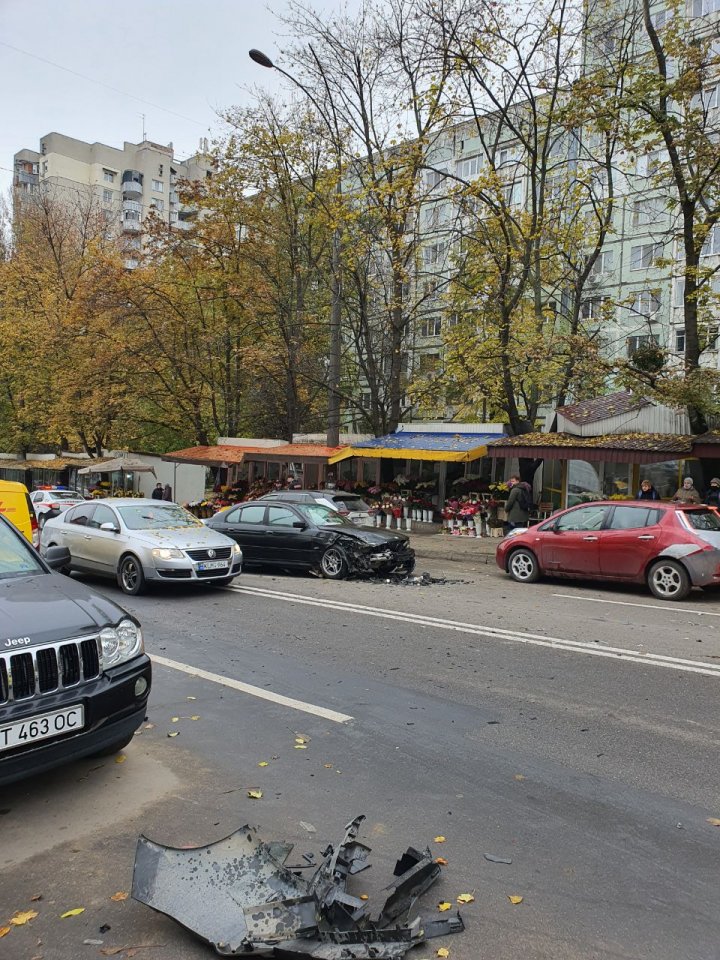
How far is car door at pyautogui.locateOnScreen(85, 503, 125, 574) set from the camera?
11.3 metres

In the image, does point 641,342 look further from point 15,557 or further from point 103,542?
point 15,557

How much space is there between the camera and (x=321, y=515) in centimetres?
1371

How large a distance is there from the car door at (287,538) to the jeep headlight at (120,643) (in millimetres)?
8723

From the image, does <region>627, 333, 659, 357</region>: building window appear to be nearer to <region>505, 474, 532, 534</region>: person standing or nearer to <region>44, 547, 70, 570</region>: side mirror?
<region>505, 474, 532, 534</region>: person standing

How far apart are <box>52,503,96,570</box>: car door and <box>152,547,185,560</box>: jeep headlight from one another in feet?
5.84

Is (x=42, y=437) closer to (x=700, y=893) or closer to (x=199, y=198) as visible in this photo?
(x=199, y=198)

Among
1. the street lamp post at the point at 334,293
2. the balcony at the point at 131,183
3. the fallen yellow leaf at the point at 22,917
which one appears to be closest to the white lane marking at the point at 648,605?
the fallen yellow leaf at the point at 22,917

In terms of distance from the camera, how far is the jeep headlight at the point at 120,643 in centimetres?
422

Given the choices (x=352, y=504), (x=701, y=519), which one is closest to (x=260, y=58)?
(x=352, y=504)

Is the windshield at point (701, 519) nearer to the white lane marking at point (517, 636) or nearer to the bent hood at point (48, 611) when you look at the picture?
the white lane marking at point (517, 636)

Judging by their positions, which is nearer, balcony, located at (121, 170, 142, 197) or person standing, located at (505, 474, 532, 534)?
person standing, located at (505, 474, 532, 534)

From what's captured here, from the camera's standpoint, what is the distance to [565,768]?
4.52 metres

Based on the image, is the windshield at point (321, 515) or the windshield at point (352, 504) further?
the windshield at point (352, 504)

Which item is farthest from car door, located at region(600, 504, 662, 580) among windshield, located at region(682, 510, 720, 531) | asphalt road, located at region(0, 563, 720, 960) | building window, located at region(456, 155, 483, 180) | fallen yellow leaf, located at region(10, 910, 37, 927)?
building window, located at region(456, 155, 483, 180)
